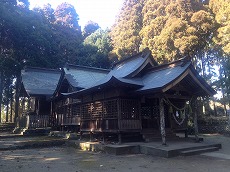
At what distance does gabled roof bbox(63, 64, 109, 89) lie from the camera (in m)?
22.4

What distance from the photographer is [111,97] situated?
1475 cm

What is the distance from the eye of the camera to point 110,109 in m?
15.0

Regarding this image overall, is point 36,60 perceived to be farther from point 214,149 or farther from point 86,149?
point 214,149

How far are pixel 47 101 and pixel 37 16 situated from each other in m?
17.3

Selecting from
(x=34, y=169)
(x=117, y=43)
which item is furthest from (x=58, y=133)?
(x=117, y=43)

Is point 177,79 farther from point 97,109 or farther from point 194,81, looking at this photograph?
point 97,109

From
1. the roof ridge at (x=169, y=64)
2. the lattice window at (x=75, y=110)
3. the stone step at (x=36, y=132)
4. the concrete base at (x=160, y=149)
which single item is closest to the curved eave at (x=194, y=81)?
the roof ridge at (x=169, y=64)

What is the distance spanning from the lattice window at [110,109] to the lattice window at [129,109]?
497 millimetres

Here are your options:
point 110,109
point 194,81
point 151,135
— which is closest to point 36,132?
point 110,109

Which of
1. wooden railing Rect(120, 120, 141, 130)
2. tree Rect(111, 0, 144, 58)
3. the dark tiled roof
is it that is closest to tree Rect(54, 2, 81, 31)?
tree Rect(111, 0, 144, 58)

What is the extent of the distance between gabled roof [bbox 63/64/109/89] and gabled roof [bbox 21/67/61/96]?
428 centimetres

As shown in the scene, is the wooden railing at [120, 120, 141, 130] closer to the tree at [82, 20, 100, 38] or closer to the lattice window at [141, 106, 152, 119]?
the lattice window at [141, 106, 152, 119]

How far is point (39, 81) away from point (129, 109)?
19.5 meters

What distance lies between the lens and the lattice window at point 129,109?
1424 cm
